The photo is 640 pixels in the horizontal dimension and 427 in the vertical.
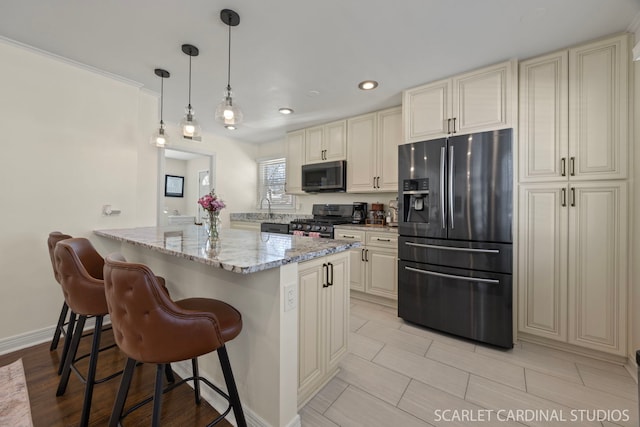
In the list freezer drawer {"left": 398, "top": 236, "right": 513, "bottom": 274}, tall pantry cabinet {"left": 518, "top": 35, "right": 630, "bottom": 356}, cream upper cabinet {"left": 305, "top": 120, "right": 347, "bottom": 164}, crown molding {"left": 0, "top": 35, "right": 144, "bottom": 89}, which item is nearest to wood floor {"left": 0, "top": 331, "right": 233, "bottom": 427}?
freezer drawer {"left": 398, "top": 236, "right": 513, "bottom": 274}

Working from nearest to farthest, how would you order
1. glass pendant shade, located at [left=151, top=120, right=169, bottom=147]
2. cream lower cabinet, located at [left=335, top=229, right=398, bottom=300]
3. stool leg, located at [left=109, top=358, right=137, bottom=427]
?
1. stool leg, located at [left=109, top=358, right=137, bottom=427]
2. glass pendant shade, located at [left=151, top=120, right=169, bottom=147]
3. cream lower cabinet, located at [left=335, top=229, right=398, bottom=300]

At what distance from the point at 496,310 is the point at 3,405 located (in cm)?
333

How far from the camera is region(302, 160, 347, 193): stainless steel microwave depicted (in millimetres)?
3730

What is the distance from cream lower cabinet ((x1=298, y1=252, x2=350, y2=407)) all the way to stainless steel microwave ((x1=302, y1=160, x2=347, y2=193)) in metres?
2.09

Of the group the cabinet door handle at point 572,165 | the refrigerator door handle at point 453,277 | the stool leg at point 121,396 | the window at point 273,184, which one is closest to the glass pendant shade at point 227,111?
the stool leg at point 121,396

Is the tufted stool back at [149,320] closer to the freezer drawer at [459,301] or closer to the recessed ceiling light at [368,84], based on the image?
the freezer drawer at [459,301]

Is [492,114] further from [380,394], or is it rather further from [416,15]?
[380,394]

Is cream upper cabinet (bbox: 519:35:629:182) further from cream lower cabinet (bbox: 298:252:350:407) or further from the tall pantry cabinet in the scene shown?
cream lower cabinet (bbox: 298:252:350:407)

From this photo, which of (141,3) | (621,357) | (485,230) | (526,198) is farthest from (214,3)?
(621,357)

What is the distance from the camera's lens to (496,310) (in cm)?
215

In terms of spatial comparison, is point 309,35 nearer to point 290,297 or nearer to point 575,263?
point 290,297

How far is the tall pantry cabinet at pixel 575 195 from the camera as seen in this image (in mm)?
1913

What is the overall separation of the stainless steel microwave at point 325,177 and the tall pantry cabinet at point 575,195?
2043 millimetres

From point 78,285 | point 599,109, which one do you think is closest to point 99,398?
point 78,285
